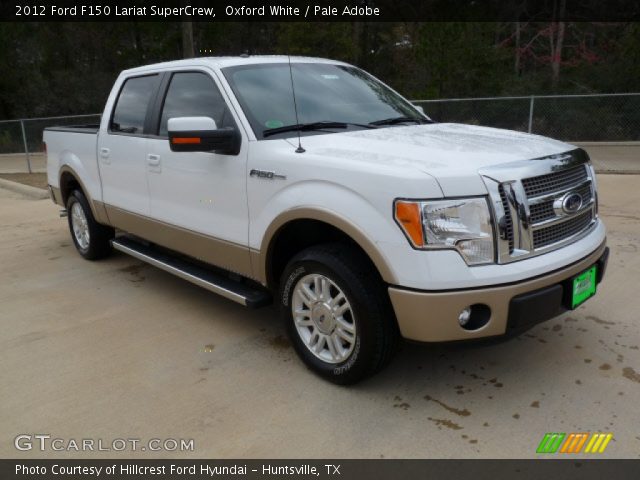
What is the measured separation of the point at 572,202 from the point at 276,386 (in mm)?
2004

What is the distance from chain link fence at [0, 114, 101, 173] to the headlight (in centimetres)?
1428

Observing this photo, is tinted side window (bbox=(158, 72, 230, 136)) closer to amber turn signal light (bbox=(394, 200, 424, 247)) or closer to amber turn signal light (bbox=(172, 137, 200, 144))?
amber turn signal light (bbox=(172, 137, 200, 144))

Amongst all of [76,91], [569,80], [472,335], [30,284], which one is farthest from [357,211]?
[76,91]

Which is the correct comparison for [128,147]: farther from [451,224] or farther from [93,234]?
[451,224]

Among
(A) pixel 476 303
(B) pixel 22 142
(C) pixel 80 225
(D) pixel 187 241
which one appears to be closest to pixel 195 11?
(B) pixel 22 142

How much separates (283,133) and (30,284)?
326cm

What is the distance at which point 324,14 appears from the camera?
21.2m

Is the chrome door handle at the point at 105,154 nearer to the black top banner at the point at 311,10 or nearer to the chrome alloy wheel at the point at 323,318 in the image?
the chrome alloy wheel at the point at 323,318

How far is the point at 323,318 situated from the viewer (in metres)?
3.31

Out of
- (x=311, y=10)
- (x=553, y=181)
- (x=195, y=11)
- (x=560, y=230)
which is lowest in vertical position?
(x=560, y=230)

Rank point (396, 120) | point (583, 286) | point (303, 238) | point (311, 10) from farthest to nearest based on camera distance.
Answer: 1. point (311, 10)
2. point (396, 120)
3. point (303, 238)
4. point (583, 286)

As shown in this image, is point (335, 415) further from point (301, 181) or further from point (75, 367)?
point (75, 367)

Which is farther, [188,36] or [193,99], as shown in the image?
[188,36]

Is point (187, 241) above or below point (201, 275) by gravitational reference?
above
